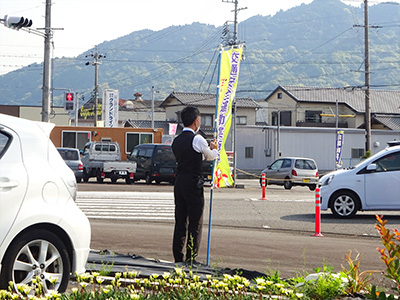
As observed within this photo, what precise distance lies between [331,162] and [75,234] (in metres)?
53.4

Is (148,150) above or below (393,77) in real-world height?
below

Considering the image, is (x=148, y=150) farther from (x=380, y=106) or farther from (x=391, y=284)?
(x=380, y=106)

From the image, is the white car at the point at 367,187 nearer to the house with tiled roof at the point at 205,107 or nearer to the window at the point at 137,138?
the window at the point at 137,138

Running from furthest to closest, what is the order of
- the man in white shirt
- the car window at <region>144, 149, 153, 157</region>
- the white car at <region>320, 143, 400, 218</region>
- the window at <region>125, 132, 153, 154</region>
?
the window at <region>125, 132, 153, 154</region>
the car window at <region>144, 149, 153, 157</region>
the white car at <region>320, 143, 400, 218</region>
the man in white shirt

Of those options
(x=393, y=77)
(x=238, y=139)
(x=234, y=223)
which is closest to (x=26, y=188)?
(x=234, y=223)

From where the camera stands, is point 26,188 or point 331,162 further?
point 331,162

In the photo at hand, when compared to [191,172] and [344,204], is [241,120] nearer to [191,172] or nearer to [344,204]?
[344,204]

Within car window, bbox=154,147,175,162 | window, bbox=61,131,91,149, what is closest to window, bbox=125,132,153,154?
window, bbox=61,131,91,149

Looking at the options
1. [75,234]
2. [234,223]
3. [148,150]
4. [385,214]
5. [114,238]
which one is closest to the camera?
[75,234]

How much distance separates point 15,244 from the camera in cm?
565

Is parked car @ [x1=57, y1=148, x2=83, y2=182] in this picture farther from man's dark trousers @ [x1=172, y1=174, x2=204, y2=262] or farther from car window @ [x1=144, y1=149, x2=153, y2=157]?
man's dark trousers @ [x1=172, y1=174, x2=204, y2=262]

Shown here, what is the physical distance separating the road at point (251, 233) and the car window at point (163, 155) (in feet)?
32.6

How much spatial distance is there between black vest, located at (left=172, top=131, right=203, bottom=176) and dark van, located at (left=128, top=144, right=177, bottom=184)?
22904 millimetres

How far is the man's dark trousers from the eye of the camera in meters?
8.06
